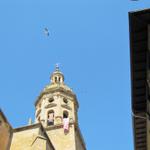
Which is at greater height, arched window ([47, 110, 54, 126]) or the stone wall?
arched window ([47, 110, 54, 126])

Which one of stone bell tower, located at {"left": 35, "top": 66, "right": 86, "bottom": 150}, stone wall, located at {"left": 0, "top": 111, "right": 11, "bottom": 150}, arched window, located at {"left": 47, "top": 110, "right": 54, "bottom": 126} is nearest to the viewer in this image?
stone wall, located at {"left": 0, "top": 111, "right": 11, "bottom": 150}

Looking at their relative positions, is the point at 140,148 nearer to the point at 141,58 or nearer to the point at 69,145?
the point at 141,58

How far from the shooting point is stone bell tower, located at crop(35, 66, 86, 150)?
3424 cm

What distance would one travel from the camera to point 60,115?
3700cm

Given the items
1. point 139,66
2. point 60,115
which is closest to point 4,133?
point 60,115

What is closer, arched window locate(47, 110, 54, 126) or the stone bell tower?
the stone bell tower

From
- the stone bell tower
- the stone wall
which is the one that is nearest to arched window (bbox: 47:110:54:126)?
the stone bell tower

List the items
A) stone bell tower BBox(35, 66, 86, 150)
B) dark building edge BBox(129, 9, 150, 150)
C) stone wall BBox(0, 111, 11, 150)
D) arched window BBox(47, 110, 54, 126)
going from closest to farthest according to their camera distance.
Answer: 1. dark building edge BBox(129, 9, 150, 150)
2. stone wall BBox(0, 111, 11, 150)
3. stone bell tower BBox(35, 66, 86, 150)
4. arched window BBox(47, 110, 54, 126)

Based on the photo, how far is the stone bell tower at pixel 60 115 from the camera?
112ft

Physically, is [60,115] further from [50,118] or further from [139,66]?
[139,66]

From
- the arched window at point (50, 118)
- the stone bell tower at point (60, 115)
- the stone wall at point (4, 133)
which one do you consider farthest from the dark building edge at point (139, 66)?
the arched window at point (50, 118)

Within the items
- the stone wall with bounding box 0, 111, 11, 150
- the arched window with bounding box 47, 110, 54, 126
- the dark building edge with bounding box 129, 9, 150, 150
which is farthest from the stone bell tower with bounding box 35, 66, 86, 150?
the dark building edge with bounding box 129, 9, 150, 150

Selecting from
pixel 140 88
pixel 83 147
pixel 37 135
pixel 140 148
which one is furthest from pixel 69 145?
pixel 140 88

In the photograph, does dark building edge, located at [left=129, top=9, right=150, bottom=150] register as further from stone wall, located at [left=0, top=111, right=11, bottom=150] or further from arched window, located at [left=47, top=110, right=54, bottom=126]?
arched window, located at [left=47, top=110, right=54, bottom=126]
